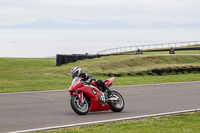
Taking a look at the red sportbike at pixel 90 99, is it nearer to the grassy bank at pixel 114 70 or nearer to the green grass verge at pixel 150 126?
the green grass verge at pixel 150 126

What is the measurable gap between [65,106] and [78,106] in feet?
5.80

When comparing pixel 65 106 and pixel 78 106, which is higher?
pixel 78 106

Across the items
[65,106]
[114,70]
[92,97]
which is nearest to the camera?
[92,97]

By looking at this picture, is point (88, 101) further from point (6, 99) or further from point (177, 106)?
point (6, 99)

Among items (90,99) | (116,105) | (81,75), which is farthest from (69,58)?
(81,75)

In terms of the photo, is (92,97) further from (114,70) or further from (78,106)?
(114,70)

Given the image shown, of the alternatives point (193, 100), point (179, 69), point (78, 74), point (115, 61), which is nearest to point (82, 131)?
point (78, 74)

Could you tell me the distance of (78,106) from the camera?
970 cm

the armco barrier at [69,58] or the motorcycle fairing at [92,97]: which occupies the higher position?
the armco barrier at [69,58]

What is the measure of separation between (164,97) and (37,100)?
4535mm

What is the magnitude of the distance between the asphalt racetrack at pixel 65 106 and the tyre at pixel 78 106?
137 mm

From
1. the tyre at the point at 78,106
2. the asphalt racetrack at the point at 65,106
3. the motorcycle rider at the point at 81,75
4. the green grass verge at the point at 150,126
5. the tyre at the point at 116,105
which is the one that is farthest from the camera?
the tyre at the point at 116,105

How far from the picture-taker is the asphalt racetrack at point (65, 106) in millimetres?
8977

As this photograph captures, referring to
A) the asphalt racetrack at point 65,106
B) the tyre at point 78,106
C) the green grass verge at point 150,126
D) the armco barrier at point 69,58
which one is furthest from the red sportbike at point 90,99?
the armco barrier at point 69,58
